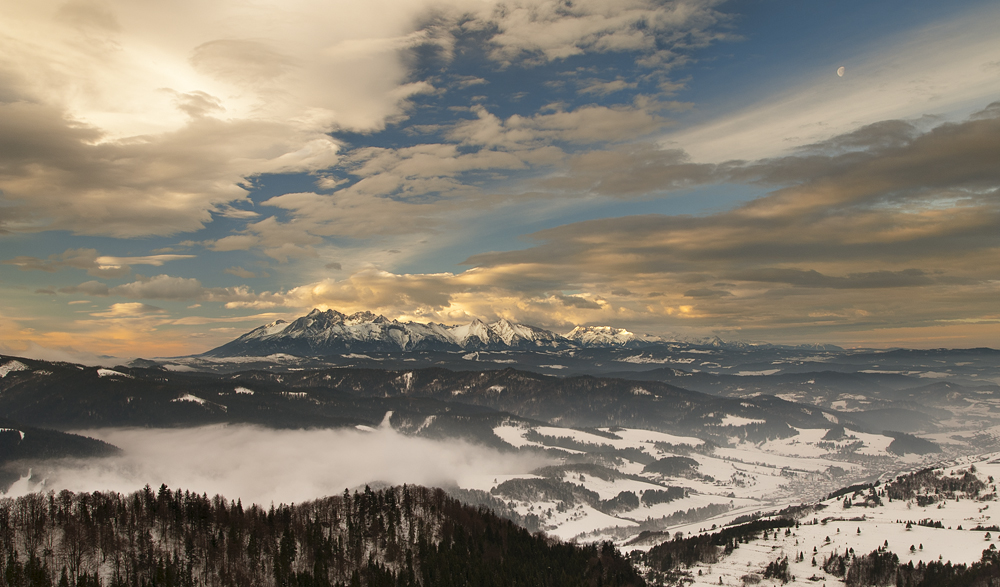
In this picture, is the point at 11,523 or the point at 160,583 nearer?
the point at 160,583

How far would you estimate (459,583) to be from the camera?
643 ft

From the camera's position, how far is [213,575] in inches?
7170

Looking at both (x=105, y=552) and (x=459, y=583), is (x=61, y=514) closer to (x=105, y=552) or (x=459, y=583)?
(x=105, y=552)

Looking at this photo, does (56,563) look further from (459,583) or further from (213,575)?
(459,583)

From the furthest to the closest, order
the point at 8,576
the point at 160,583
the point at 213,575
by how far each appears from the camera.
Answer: the point at 213,575 < the point at 160,583 < the point at 8,576

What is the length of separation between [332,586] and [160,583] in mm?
47100

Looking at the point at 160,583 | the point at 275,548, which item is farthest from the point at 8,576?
the point at 275,548

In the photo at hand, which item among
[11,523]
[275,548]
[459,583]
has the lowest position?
[459,583]

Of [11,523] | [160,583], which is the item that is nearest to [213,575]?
[160,583]

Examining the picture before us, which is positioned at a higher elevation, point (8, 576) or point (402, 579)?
point (8, 576)

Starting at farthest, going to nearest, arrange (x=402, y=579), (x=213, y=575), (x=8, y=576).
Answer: (x=402, y=579) → (x=213, y=575) → (x=8, y=576)

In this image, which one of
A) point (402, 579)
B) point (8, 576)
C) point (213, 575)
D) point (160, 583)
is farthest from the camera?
point (402, 579)

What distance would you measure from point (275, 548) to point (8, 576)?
224 ft

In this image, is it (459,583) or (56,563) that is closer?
(56,563)
